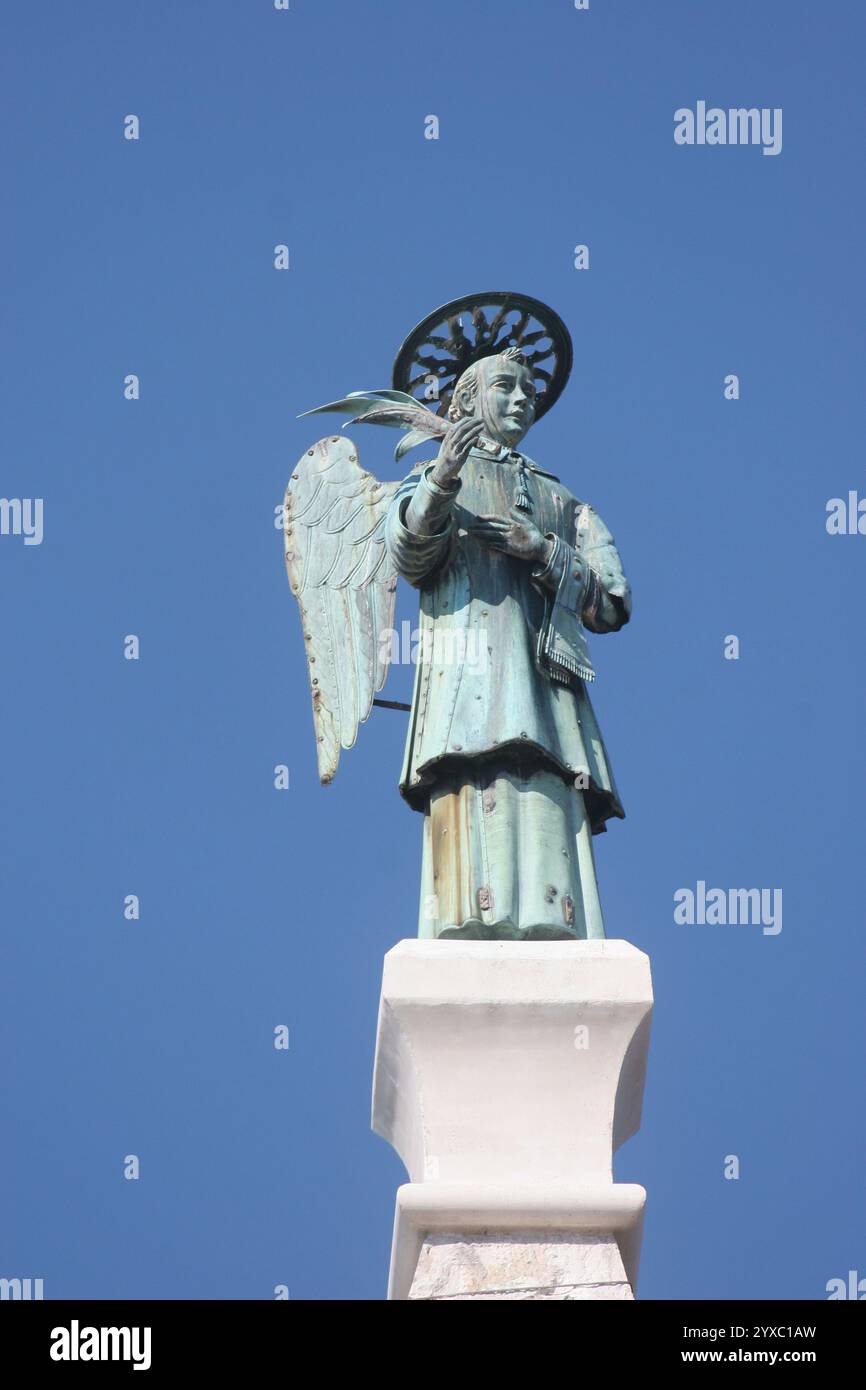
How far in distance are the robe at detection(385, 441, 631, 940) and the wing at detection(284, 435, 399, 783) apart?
597mm

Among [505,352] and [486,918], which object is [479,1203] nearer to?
[486,918]

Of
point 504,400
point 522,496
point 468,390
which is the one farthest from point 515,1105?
point 468,390

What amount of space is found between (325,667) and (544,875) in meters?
2.02

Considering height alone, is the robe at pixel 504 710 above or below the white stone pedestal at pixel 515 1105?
above

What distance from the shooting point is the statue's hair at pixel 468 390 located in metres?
12.4

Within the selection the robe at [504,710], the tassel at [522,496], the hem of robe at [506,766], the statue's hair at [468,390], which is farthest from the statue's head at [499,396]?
the hem of robe at [506,766]

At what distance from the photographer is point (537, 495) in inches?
472

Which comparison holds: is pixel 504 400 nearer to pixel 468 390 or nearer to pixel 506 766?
pixel 468 390

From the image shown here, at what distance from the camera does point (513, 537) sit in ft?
37.7

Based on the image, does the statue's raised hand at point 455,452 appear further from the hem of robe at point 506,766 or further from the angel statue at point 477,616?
the hem of robe at point 506,766

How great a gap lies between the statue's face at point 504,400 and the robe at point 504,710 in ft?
0.67

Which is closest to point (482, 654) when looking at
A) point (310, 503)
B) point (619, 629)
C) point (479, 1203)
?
point (619, 629)

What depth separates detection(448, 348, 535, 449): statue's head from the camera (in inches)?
483

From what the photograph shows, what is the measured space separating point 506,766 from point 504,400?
2.19 meters
